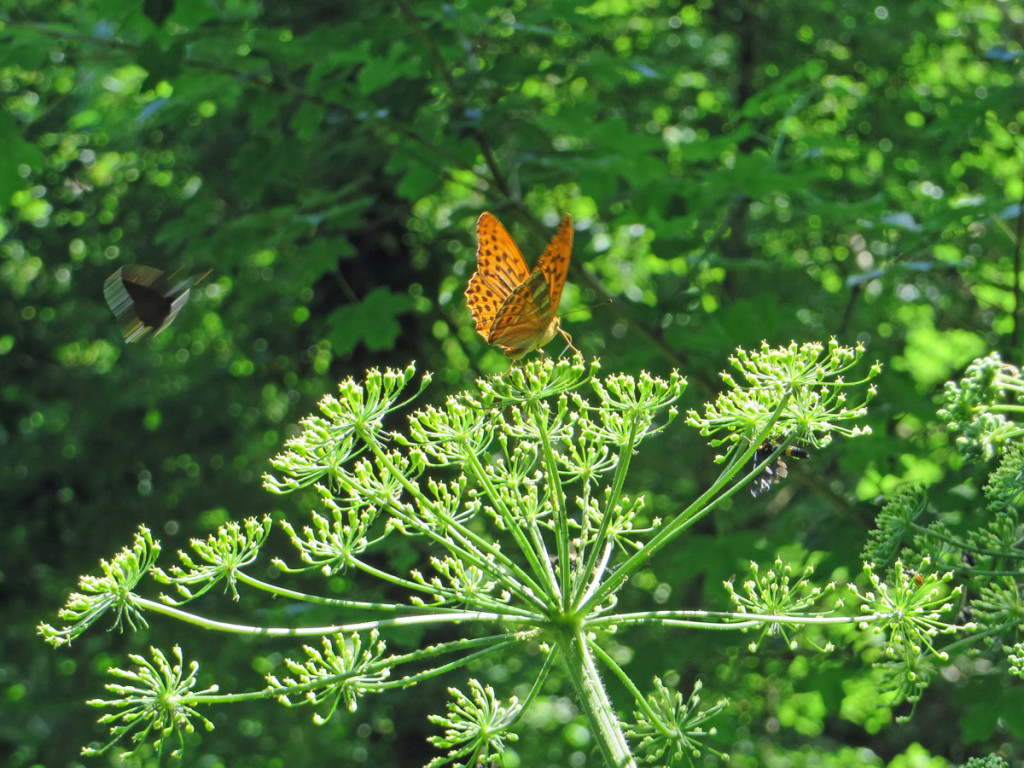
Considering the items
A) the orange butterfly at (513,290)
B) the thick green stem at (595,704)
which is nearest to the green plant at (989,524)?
the thick green stem at (595,704)

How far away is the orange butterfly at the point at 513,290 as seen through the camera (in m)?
3.31

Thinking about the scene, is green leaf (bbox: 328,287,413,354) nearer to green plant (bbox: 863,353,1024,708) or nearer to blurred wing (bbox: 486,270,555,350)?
blurred wing (bbox: 486,270,555,350)

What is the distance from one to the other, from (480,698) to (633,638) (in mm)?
4981

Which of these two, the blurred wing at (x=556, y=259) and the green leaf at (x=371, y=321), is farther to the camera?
the green leaf at (x=371, y=321)

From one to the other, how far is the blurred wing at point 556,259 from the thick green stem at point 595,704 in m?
1.28

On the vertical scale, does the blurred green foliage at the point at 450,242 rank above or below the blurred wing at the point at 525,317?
below

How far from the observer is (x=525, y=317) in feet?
11.1

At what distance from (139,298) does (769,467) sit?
2.46 m

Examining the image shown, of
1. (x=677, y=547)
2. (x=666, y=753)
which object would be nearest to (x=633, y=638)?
(x=677, y=547)

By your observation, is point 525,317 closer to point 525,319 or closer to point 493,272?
point 525,319

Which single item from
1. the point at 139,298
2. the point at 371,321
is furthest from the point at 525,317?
the point at 371,321

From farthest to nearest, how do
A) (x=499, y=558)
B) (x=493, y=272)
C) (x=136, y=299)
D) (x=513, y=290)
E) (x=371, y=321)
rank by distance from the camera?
(x=371, y=321)
(x=136, y=299)
(x=493, y=272)
(x=513, y=290)
(x=499, y=558)

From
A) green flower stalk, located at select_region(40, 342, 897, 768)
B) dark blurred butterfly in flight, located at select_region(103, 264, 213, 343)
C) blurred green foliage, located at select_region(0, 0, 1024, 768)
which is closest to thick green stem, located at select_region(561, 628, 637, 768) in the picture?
green flower stalk, located at select_region(40, 342, 897, 768)

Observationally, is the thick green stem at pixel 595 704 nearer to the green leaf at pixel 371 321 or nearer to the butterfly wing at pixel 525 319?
the butterfly wing at pixel 525 319
